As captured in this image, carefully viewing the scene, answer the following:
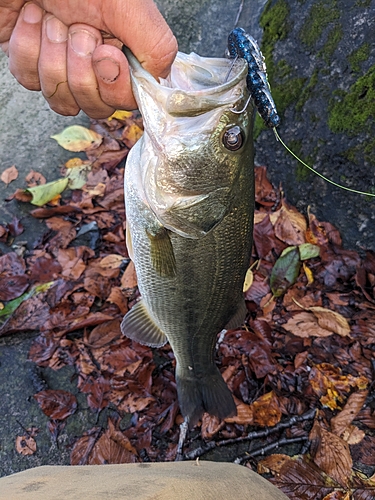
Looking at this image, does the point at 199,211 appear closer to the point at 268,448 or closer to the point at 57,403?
the point at 268,448

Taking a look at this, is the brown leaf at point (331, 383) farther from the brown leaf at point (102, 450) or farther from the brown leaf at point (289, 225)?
the brown leaf at point (102, 450)

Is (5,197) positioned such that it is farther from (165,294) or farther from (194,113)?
(194,113)

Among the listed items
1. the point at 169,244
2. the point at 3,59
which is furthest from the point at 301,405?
the point at 3,59

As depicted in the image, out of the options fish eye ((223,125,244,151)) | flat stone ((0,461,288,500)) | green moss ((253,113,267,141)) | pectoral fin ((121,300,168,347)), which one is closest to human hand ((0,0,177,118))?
fish eye ((223,125,244,151))

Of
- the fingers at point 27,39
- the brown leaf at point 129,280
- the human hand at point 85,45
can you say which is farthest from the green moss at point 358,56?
the fingers at point 27,39

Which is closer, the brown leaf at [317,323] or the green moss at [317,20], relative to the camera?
the brown leaf at [317,323]

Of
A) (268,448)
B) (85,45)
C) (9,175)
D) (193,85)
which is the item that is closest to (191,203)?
(193,85)
